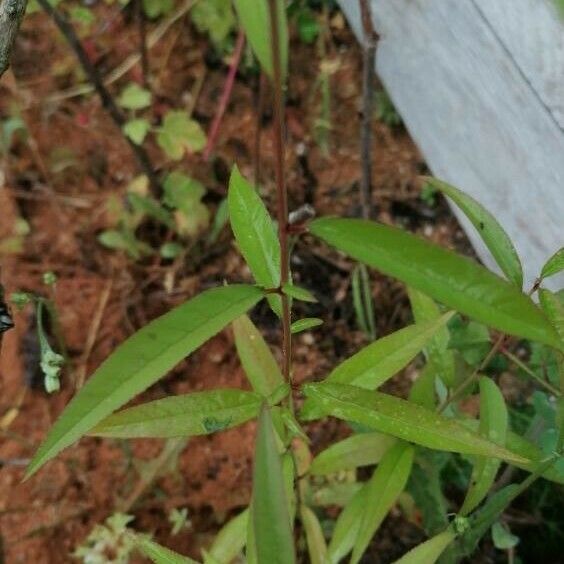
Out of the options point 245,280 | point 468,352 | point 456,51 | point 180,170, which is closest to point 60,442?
point 468,352

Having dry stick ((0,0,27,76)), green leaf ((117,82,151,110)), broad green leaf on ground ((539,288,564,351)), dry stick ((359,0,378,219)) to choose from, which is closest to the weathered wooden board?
dry stick ((359,0,378,219))

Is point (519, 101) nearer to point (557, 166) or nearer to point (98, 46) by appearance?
point (557, 166)

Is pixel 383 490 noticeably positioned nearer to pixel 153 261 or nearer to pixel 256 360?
pixel 256 360

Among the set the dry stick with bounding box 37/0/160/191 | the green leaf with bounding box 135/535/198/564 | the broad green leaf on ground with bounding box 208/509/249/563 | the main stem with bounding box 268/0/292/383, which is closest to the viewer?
the main stem with bounding box 268/0/292/383

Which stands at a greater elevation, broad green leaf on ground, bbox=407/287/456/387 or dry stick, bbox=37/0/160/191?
dry stick, bbox=37/0/160/191

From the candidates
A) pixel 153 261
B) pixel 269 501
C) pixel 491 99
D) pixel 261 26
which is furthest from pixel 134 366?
pixel 153 261

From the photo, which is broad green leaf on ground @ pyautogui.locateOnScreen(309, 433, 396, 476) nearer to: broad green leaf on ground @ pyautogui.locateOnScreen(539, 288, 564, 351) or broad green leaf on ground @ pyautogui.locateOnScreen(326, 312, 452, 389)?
broad green leaf on ground @ pyautogui.locateOnScreen(326, 312, 452, 389)
